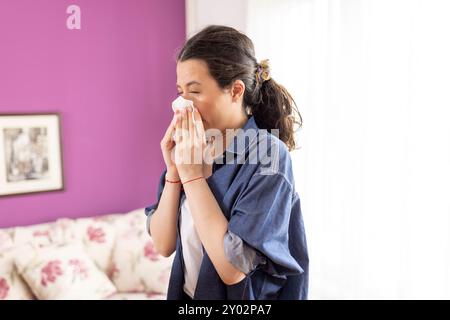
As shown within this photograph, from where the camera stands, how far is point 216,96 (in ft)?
2.99

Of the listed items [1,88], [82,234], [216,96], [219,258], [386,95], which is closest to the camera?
[219,258]

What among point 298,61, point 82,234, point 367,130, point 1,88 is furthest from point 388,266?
point 1,88

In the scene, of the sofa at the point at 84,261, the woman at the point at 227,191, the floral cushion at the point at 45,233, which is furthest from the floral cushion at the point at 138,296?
the woman at the point at 227,191

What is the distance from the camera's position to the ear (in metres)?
0.93

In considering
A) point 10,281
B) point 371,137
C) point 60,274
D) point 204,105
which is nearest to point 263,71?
point 204,105

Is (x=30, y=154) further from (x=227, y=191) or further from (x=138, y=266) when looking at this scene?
(x=227, y=191)

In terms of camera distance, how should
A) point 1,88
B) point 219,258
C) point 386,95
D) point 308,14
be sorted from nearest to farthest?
point 219,258
point 386,95
point 308,14
point 1,88

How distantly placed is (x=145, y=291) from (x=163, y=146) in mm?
1612

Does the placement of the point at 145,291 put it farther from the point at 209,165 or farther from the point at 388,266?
the point at 209,165

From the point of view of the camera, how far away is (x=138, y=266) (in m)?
2.38

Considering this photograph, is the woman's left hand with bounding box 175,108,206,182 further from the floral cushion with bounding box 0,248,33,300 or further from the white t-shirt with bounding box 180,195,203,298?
the floral cushion with bounding box 0,248,33,300

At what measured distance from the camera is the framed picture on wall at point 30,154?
233 cm

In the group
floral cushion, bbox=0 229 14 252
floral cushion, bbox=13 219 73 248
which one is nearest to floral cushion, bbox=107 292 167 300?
floral cushion, bbox=13 219 73 248

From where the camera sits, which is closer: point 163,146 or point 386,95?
point 163,146
